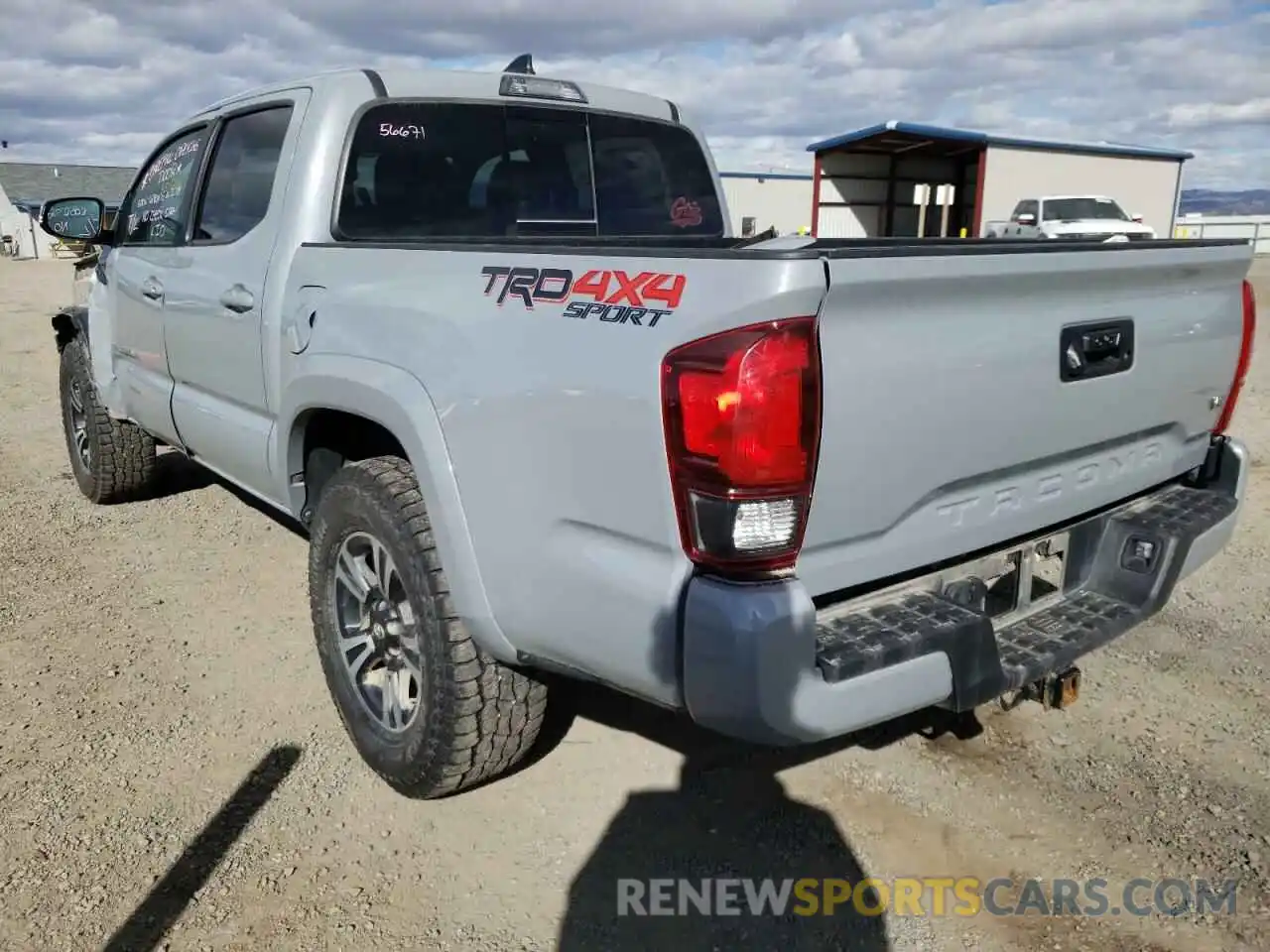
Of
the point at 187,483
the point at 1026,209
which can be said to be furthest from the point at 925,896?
the point at 1026,209

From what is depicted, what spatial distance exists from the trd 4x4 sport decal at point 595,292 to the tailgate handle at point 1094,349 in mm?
997

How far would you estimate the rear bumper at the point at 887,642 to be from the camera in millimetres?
1930

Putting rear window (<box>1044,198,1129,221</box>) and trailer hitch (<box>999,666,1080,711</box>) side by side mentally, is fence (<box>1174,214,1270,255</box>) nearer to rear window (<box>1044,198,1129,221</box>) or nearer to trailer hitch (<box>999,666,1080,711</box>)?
rear window (<box>1044,198,1129,221</box>)

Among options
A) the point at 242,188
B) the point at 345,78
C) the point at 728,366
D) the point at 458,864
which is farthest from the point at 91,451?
the point at 728,366

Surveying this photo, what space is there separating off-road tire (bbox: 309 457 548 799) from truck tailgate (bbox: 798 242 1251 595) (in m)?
1.00

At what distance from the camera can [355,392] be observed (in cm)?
281

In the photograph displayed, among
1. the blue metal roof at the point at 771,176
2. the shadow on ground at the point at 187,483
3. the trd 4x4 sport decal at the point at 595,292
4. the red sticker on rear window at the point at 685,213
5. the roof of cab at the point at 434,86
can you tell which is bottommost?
the shadow on ground at the point at 187,483

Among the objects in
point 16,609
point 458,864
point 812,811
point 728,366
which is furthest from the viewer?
point 16,609

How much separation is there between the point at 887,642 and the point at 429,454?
116 centimetres

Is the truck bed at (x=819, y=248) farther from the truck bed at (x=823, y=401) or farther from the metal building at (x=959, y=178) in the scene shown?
the metal building at (x=959, y=178)

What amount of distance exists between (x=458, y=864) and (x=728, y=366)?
1.62 meters

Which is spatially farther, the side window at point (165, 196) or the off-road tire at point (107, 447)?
the off-road tire at point (107, 447)

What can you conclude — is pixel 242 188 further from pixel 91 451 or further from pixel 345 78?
pixel 91 451

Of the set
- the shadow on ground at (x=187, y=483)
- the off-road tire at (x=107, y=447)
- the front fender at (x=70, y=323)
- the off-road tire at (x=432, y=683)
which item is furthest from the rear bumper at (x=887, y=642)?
the front fender at (x=70, y=323)
